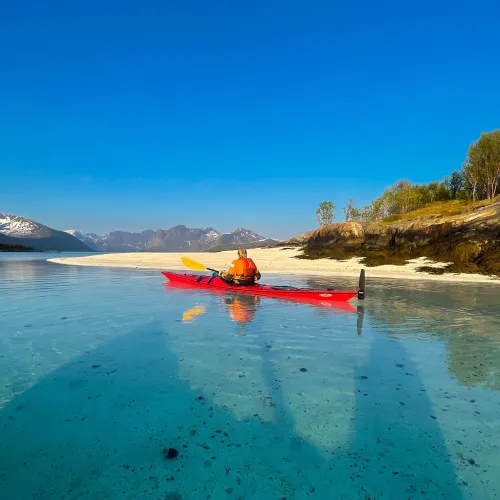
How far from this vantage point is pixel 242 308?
12.8 metres

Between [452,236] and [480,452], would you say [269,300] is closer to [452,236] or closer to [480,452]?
[480,452]

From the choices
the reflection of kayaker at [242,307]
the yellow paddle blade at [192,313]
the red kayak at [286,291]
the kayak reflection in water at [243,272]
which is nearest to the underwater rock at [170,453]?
the reflection of kayaker at [242,307]

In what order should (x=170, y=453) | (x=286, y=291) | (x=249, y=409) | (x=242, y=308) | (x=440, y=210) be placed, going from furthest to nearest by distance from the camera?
(x=440, y=210)
(x=286, y=291)
(x=242, y=308)
(x=249, y=409)
(x=170, y=453)

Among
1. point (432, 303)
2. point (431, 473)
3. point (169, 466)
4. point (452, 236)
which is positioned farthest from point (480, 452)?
point (452, 236)

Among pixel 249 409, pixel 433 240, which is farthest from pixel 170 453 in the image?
pixel 433 240

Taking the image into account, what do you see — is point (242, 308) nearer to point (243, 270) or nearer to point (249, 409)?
point (243, 270)

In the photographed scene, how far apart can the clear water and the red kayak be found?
107 inches

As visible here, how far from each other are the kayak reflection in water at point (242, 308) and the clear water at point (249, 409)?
30cm

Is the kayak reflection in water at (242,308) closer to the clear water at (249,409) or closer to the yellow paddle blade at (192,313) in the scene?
the clear water at (249,409)

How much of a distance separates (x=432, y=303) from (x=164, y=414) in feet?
40.9

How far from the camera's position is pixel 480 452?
3.81m

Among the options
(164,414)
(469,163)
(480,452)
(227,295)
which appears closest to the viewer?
(480,452)

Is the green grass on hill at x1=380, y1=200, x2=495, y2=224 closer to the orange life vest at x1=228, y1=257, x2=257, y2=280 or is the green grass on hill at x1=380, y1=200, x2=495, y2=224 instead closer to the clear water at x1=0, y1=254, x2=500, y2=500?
the orange life vest at x1=228, y1=257, x2=257, y2=280

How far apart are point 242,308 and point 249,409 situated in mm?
7982
